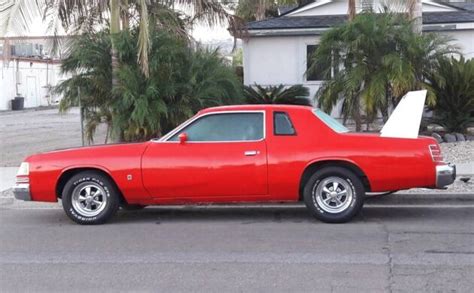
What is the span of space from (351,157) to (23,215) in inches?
194

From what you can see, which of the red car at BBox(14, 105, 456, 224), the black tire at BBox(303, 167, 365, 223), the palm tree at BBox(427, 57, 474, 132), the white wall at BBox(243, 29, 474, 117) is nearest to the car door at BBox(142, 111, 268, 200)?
the red car at BBox(14, 105, 456, 224)

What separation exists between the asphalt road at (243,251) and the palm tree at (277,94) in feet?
30.0

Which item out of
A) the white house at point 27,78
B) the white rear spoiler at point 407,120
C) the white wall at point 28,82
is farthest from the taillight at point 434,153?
the white wall at point 28,82

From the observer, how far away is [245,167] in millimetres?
8500

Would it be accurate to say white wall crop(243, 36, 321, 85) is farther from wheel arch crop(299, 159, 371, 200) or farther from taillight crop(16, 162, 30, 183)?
taillight crop(16, 162, 30, 183)

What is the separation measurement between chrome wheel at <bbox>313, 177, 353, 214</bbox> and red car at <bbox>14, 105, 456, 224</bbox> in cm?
1

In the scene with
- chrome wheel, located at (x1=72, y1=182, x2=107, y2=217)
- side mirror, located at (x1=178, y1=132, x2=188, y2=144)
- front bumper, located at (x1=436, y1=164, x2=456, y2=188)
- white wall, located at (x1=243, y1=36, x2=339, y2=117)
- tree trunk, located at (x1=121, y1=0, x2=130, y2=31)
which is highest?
tree trunk, located at (x1=121, y1=0, x2=130, y2=31)

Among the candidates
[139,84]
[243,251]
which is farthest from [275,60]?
[243,251]

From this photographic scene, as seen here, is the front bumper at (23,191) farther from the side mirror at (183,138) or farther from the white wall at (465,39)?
the white wall at (465,39)

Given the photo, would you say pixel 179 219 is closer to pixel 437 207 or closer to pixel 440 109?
pixel 437 207

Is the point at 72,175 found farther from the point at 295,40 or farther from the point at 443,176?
the point at 295,40

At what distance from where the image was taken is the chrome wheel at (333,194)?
8.53 meters

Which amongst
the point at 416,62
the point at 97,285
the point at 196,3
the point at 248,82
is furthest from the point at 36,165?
the point at 248,82

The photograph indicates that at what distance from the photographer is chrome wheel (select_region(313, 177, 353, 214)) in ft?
28.0
